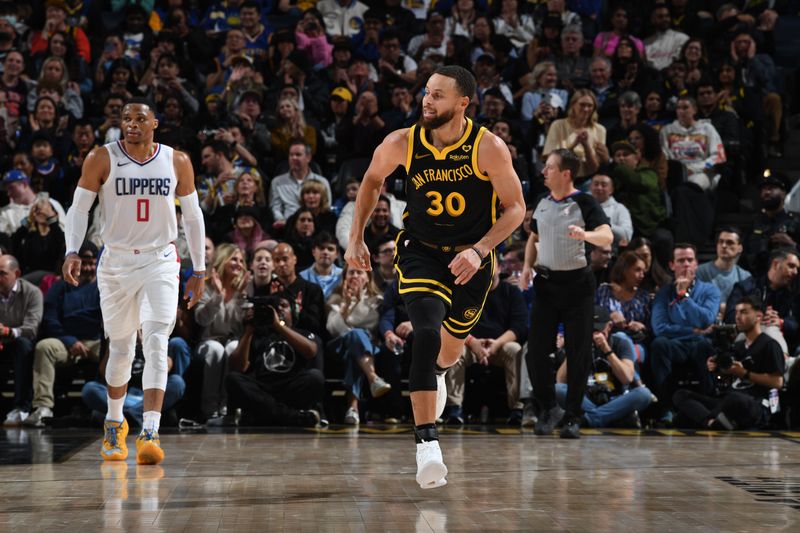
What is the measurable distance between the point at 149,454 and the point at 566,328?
3004 mm

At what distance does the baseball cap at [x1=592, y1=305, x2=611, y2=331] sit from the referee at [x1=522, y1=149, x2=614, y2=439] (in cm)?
70

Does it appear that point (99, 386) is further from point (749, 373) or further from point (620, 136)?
point (620, 136)

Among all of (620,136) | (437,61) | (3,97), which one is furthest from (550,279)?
(3,97)

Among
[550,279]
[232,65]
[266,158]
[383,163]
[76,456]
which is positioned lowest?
[76,456]

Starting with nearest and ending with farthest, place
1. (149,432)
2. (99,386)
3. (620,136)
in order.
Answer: (149,432)
(99,386)
(620,136)

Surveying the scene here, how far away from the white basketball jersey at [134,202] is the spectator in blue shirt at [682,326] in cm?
442

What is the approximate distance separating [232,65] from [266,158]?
1.66m

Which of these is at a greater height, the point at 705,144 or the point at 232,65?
the point at 232,65

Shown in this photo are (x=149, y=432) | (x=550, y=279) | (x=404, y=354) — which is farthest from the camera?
(x=404, y=354)

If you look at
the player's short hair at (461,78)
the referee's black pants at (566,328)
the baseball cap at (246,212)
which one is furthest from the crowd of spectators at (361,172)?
the referee's black pants at (566,328)

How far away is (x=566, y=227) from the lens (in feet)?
24.4

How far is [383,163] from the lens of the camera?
5141 millimetres

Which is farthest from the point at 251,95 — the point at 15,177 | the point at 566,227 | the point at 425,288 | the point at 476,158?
the point at 425,288

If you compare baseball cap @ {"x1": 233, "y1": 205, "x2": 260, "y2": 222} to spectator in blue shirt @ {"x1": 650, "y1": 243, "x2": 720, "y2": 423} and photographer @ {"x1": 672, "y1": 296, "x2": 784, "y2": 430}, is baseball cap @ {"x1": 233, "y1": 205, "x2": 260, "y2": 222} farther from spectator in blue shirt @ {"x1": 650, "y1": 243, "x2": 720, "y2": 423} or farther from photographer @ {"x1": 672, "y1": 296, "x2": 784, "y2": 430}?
photographer @ {"x1": 672, "y1": 296, "x2": 784, "y2": 430}
